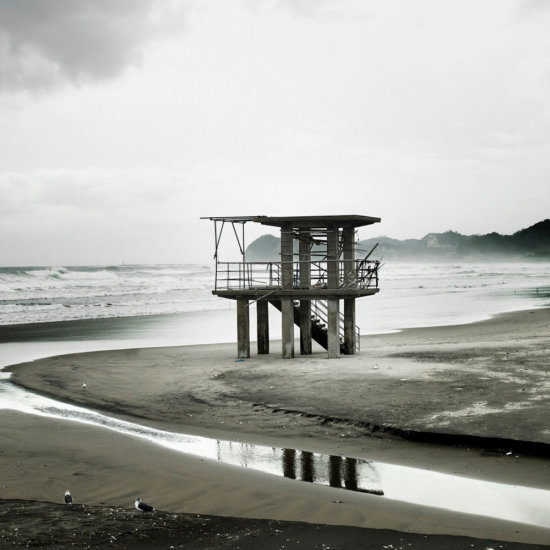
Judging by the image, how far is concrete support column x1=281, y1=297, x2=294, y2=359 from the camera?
21.3m

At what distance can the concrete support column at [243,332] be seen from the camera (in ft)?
71.7

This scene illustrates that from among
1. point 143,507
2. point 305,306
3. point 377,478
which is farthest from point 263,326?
point 143,507

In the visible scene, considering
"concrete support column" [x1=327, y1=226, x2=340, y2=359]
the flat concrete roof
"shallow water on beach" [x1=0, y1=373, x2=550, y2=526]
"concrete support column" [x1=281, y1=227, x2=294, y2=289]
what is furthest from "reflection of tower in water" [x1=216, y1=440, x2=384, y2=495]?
the flat concrete roof

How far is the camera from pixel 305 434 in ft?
38.5

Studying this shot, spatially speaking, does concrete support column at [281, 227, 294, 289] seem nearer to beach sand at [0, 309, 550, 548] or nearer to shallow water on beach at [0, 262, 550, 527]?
beach sand at [0, 309, 550, 548]

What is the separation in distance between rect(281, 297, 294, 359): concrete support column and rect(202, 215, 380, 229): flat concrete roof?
2704 millimetres

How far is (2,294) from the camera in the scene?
69.6 metres

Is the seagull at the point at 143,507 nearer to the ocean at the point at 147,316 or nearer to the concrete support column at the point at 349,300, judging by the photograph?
the concrete support column at the point at 349,300

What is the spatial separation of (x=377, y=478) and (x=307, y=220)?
13.1 m

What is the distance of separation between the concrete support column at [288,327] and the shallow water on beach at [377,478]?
29.5ft

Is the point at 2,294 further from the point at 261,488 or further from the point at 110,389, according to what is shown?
the point at 261,488

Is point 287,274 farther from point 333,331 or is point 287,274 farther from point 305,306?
point 333,331

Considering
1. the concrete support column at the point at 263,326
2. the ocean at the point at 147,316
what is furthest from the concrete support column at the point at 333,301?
the ocean at the point at 147,316

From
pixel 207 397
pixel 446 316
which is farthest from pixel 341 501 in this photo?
pixel 446 316
